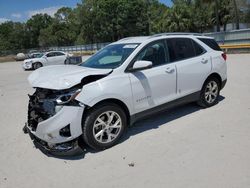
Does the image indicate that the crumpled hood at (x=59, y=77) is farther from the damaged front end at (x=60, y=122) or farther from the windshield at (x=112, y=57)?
the windshield at (x=112, y=57)

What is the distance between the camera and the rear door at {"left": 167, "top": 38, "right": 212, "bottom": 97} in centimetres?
559

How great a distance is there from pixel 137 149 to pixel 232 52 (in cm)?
1944

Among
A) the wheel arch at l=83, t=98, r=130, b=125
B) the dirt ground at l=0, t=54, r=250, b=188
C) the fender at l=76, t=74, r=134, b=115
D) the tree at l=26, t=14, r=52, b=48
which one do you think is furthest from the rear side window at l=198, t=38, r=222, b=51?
the tree at l=26, t=14, r=52, b=48

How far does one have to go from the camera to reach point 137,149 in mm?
4512

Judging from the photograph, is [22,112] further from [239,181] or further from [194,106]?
[239,181]

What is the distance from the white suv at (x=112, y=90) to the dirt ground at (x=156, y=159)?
13.0 inches

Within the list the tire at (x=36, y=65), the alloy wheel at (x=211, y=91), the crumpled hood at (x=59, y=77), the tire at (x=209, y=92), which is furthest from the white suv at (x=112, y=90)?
the tire at (x=36, y=65)

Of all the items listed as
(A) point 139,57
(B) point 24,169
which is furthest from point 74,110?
(A) point 139,57

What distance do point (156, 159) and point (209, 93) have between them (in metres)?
2.89

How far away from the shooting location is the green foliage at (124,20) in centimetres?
4456

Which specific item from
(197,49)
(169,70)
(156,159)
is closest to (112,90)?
(156,159)

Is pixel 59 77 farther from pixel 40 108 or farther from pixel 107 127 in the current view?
pixel 107 127

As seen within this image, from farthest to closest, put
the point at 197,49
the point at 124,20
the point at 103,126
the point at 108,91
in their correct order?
1. the point at 124,20
2. the point at 197,49
3. the point at 103,126
4. the point at 108,91

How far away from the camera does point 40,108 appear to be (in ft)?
14.7
